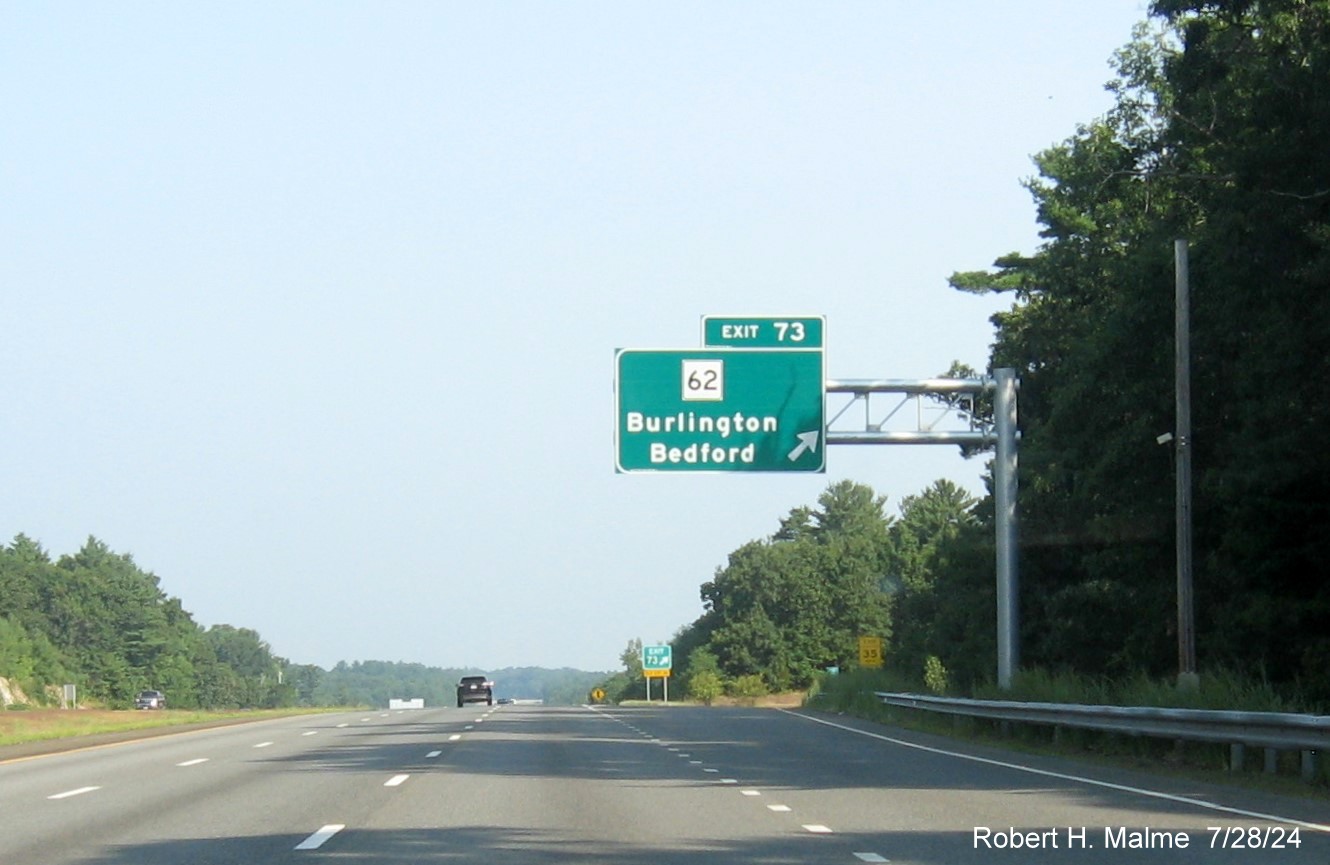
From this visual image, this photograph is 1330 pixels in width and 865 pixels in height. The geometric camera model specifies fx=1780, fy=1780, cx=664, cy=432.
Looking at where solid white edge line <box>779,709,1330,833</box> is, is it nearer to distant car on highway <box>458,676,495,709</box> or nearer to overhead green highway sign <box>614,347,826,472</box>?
overhead green highway sign <box>614,347,826,472</box>

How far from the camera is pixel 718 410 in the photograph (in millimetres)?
31938

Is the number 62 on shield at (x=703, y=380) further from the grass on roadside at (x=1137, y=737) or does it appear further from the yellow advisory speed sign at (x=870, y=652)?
the yellow advisory speed sign at (x=870, y=652)

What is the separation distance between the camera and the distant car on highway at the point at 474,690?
8312cm

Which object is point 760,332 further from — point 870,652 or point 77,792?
point 870,652

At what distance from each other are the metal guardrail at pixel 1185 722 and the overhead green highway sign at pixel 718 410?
577cm

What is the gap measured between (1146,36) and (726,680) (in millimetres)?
103678

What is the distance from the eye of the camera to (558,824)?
15.2 metres

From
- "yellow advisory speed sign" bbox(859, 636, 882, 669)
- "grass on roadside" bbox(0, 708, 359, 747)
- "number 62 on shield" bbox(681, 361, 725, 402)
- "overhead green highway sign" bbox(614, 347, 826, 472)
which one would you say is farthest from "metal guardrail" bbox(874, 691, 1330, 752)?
"yellow advisory speed sign" bbox(859, 636, 882, 669)

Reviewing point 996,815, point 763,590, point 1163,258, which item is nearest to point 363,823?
point 996,815

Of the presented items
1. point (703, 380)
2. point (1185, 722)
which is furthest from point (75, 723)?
point (1185, 722)

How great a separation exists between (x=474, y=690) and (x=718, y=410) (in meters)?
54.0

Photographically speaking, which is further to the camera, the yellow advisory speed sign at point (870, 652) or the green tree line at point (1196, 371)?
the yellow advisory speed sign at point (870, 652)

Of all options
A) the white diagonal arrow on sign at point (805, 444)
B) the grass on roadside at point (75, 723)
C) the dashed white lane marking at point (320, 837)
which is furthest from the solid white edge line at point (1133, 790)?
the grass on roadside at point (75, 723)

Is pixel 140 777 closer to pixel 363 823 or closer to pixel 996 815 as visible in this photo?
pixel 363 823
